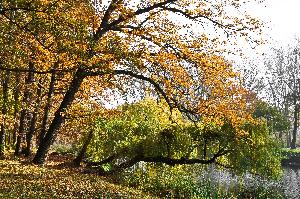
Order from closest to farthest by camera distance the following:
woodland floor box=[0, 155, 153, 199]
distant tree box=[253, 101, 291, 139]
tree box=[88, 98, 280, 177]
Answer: woodland floor box=[0, 155, 153, 199] < tree box=[88, 98, 280, 177] < distant tree box=[253, 101, 291, 139]

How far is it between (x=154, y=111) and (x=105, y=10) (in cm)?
781

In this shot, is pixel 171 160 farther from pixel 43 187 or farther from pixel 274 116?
pixel 274 116

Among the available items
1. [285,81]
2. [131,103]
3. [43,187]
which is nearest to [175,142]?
[131,103]

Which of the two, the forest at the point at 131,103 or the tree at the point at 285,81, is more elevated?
the tree at the point at 285,81

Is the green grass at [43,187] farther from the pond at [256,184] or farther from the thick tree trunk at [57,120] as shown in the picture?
the pond at [256,184]

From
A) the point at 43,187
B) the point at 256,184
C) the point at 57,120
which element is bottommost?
the point at 256,184

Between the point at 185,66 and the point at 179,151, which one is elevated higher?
the point at 185,66

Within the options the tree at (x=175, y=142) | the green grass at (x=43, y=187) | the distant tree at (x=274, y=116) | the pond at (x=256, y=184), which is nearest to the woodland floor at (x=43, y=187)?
the green grass at (x=43, y=187)

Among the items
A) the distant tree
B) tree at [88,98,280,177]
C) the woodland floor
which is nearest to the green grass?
the woodland floor

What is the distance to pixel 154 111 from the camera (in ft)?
77.0

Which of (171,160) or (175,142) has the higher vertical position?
(175,142)

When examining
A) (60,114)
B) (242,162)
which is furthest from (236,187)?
(60,114)

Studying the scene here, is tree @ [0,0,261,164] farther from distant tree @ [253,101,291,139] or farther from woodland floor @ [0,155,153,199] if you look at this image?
distant tree @ [253,101,291,139]

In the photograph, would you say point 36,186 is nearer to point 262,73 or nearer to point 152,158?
point 152,158
